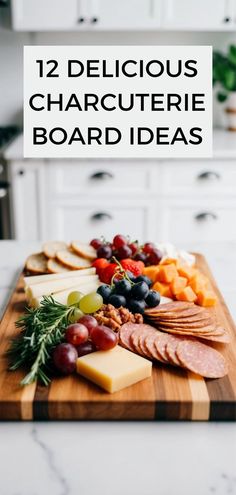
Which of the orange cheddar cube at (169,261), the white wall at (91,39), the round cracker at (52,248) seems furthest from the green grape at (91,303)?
the white wall at (91,39)

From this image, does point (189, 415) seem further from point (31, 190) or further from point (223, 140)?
point (223, 140)

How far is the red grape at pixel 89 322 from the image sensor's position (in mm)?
1101

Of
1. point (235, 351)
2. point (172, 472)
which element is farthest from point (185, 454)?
point (235, 351)

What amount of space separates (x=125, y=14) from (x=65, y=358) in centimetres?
242

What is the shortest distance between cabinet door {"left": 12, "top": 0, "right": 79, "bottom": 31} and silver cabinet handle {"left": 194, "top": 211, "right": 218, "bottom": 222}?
48.3 inches

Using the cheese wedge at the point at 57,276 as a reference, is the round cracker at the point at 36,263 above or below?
above

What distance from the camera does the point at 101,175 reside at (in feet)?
9.51

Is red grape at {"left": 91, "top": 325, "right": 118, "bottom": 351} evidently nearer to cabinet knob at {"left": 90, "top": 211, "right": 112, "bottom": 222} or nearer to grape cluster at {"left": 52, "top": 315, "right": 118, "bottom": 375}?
grape cluster at {"left": 52, "top": 315, "right": 118, "bottom": 375}

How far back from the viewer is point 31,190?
2957 mm

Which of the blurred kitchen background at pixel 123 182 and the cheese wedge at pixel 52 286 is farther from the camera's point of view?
the blurred kitchen background at pixel 123 182

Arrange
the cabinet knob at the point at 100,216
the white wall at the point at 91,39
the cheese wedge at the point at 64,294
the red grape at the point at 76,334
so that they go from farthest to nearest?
1. the white wall at the point at 91,39
2. the cabinet knob at the point at 100,216
3. the cheese wedge at the point at 64,294
4. the red grape at the point at 76,334

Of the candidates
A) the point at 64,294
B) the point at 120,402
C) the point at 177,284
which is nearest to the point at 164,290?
the point at 177,284

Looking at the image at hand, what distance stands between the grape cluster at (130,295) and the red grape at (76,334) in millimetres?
175

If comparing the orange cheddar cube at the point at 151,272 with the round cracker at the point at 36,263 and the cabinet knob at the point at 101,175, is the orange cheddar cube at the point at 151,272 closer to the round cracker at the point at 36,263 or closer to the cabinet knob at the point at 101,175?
the round cracker at the point at 36,263
